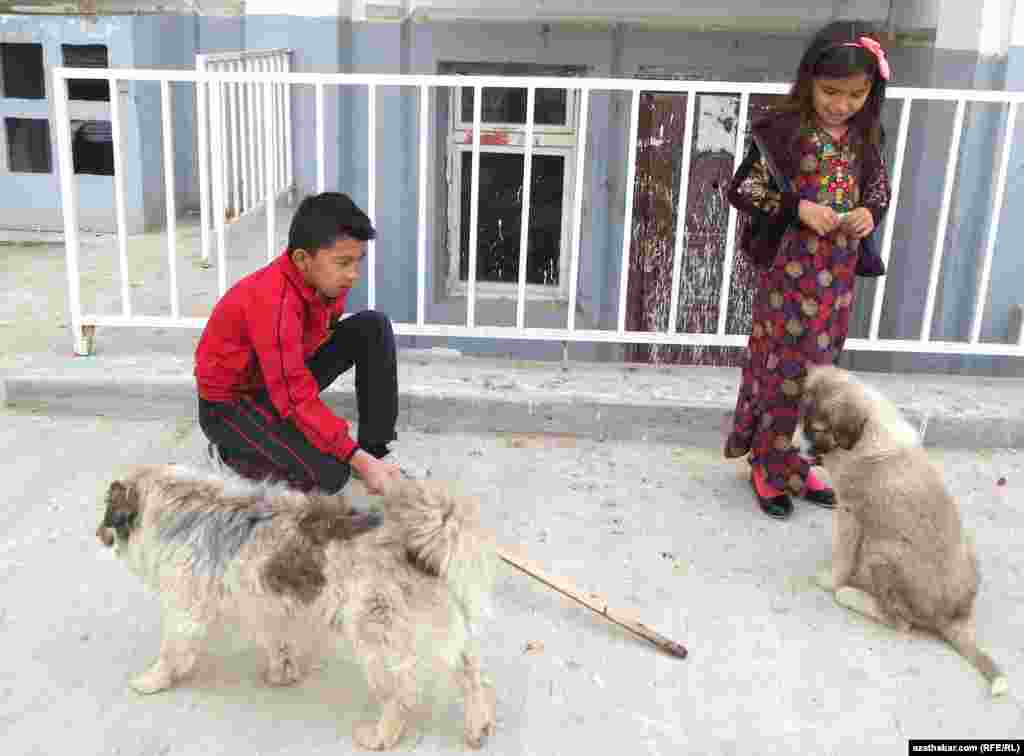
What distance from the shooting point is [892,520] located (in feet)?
9.33

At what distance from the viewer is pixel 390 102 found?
6363mm

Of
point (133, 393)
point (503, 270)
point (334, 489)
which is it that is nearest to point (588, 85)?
point (334, 489)

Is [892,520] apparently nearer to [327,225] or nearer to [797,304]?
[797,304]

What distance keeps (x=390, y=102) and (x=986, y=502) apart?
4.34 meters

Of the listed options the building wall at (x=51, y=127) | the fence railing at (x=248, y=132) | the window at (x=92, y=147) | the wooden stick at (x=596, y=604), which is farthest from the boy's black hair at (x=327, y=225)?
the window at (x=92, y=147)

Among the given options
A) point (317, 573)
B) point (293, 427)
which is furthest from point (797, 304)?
point (317, 573)

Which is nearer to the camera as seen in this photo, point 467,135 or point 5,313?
point 5,313

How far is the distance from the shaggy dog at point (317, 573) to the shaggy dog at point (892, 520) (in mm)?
1264

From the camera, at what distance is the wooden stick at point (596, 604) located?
280cm

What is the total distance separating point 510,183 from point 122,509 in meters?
5.17

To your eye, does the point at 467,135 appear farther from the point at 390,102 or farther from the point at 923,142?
the point at 923,142

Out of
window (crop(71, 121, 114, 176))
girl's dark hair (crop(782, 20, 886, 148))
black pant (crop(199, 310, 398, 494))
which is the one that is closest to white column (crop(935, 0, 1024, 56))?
girl's dark hair (crop(782, 20, 886, 148))

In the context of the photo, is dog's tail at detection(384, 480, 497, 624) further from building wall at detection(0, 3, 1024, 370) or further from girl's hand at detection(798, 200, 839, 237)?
building wall at detection(0, 3, 1024, 370)

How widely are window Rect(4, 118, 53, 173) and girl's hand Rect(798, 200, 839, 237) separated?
21.8 ft
